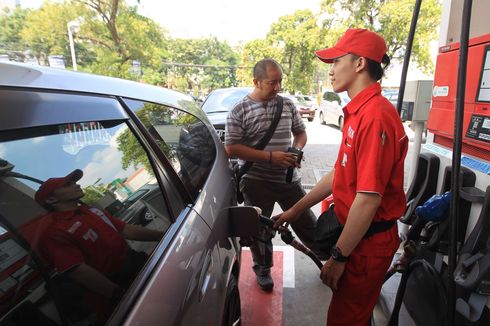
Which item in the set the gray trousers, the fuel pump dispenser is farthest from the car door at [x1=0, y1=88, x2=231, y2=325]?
the fuel pump dispenser

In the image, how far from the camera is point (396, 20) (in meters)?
15.4

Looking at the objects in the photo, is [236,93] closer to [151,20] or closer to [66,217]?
[66,217]

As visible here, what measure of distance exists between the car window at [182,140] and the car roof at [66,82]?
0.05 m

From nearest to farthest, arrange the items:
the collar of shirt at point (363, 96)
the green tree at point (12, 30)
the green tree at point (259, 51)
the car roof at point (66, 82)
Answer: the car roof at point (66, 82), the collar of shirt at point (363, 96), the green tree at point (12, 30), the green tree at point (259, 51)

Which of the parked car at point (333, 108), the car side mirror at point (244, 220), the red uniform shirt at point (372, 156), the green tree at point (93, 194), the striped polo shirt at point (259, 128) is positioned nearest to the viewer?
the green tree at point (93, 194)

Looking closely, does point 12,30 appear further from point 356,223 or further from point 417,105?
point 356,223

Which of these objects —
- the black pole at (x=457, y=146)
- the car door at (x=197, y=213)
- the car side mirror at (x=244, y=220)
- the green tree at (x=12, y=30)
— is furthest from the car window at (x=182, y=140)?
the green tree at (x=12, y=30)

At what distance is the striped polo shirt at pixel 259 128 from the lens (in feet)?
8.29

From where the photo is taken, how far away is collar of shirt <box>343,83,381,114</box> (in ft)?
4.81

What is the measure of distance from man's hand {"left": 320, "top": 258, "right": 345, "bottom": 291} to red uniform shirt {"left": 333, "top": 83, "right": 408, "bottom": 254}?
129 millimetres

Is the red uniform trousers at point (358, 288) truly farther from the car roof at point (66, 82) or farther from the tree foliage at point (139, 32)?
the tree foliage at point (139, 32)

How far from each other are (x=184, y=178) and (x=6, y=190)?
0.87 m

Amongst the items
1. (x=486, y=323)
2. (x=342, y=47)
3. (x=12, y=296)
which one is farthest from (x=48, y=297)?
(x=486, y=323)

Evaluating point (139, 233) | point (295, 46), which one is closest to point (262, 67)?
point (139, 233)
